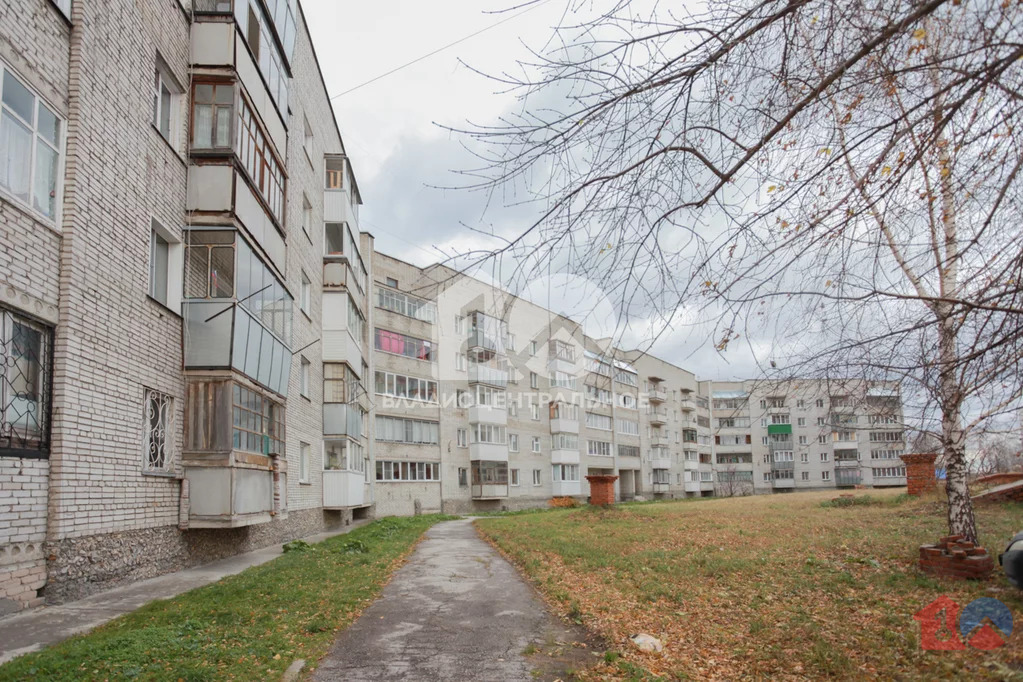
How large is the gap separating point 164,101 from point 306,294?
10318 mm

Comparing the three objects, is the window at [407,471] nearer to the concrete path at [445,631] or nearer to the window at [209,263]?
the window at [209,263]

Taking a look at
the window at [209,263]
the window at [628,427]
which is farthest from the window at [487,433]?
the window at [209,263]

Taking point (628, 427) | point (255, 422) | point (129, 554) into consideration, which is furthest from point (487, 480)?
point (129, 554)

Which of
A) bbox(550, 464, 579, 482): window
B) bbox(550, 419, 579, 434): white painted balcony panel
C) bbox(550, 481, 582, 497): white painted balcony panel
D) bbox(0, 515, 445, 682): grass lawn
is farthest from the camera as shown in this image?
bbox(550, 419, 579, 434): white painted balcony panel

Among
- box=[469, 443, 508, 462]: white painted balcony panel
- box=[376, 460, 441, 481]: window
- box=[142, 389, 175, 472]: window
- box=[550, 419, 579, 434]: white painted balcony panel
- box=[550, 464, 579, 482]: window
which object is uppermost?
box=[550, 419, 579, 434]: white painted balcony panel

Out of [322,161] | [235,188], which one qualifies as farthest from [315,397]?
[235,188]

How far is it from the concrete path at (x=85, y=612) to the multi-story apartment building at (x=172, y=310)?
265mm

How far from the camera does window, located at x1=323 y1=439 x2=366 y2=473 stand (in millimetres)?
25766

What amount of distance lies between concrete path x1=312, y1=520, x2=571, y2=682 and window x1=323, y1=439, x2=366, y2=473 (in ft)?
47.0

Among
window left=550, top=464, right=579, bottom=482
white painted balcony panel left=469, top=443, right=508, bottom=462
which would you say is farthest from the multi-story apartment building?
window left=550, top=464, right=579, bottom=482

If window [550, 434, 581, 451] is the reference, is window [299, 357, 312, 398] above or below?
above

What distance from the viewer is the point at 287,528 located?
19562 millimetres

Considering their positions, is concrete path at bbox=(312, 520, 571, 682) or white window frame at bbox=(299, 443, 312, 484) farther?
white window frame at bbox=(299, 443, 312, 484)

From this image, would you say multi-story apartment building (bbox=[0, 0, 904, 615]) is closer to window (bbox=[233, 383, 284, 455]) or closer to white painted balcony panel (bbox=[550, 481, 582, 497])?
window (bbox=[233, 383, 284, 455])
